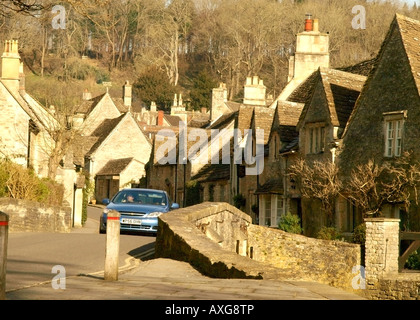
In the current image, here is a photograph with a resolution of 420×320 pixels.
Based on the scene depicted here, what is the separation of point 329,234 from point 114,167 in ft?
149

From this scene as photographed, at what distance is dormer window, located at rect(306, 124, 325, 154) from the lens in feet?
109

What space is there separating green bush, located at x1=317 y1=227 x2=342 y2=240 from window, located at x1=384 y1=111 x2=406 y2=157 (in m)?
3.68

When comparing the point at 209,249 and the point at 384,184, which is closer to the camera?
the point at 209,249

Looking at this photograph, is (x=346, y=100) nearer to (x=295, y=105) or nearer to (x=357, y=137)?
(x=357, y=137)

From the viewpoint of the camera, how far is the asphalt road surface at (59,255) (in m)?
14.0

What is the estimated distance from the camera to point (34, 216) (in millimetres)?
29750

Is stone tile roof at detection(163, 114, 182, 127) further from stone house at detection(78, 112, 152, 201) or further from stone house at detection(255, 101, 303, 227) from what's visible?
stone house at detection(255, 101, 303, 227)

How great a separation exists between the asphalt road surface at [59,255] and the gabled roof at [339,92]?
31.2ft

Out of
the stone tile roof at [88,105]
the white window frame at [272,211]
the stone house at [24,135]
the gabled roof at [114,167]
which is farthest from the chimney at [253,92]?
the stone tile roof at [88,105]

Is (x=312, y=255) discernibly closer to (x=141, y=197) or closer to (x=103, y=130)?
(x=141, y=197)

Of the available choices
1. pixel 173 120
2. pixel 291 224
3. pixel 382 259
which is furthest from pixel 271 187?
pixel 173 120

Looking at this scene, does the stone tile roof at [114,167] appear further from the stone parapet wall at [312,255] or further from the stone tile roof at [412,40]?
the stone tile roof at [412,40]

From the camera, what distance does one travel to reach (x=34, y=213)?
29766mm
